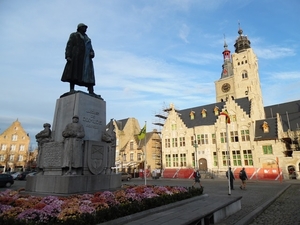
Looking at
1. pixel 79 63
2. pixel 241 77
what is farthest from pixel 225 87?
pixel 79 63

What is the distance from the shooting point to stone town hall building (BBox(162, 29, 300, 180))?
3547 cm

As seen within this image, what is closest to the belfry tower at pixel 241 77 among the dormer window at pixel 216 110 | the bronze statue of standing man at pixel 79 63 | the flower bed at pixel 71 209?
the dormer window at pixel 216 110

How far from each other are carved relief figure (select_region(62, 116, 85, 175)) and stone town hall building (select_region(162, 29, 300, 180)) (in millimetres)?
28398

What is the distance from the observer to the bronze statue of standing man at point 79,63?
9070 millimetres

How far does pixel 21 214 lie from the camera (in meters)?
4.68

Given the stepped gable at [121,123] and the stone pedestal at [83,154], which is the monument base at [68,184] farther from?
the stepped gable at [121,123]

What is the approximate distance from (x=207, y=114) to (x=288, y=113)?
62.5 feet

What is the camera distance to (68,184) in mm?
6895

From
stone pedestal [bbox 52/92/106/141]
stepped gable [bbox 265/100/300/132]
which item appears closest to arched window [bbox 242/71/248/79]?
stepped gable [bbox 265/100/300/132]

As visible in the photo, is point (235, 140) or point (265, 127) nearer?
point (265, 127)

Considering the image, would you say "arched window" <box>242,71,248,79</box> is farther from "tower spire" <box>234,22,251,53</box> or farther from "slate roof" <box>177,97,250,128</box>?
"slate roof" <box>177,97,250,128</box>

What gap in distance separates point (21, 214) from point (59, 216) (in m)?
0.81

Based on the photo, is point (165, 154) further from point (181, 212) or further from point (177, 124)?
point (181, 212)

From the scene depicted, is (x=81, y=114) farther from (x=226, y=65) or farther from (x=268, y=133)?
(x=226, y=65)
